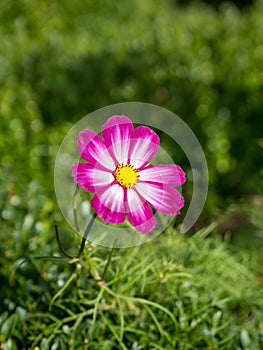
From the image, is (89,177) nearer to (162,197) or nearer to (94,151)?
(94,151)

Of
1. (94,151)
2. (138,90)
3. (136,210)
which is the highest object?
(138,90)

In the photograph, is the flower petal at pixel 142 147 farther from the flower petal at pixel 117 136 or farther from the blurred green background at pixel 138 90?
the blurred green background at pixel 138 90

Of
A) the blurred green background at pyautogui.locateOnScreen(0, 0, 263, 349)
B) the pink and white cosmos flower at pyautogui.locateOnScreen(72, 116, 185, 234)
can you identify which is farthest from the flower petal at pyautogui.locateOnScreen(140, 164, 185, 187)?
the blurred green background at pyautogui.locateOnScreen(0, 0, 263, 349)

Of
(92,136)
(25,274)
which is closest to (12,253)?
(25,274)

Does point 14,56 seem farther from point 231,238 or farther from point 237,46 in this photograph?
point 231,238

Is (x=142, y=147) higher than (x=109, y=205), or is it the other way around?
(x=142, y=147)

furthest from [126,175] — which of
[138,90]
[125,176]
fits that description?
[138,90]
